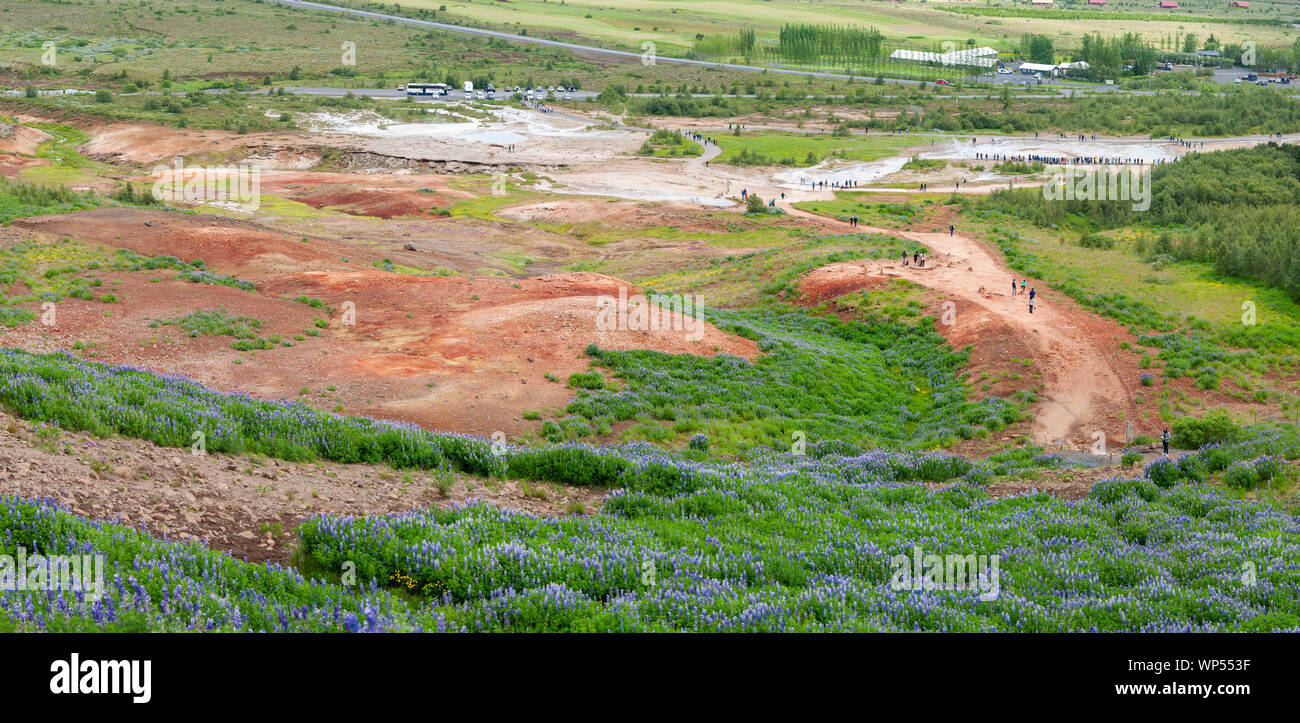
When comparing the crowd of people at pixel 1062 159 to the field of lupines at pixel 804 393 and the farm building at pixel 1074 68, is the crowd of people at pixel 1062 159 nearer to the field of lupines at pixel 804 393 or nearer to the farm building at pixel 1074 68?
the field of lupines at pixel 804 393

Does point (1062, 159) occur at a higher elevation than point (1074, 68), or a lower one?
lower

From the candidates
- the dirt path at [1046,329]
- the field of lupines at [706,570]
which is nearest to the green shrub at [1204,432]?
the dirt path at [1046,329]

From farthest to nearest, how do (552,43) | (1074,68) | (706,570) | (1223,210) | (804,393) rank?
(552,43) < (1074,68) < (1223,210) < (804,393) < (706,570)

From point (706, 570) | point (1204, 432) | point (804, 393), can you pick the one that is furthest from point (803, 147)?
point (706, 570)

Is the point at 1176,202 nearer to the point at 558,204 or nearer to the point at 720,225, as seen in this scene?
the point at 720,225

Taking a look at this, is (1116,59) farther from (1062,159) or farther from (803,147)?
(803,147)
